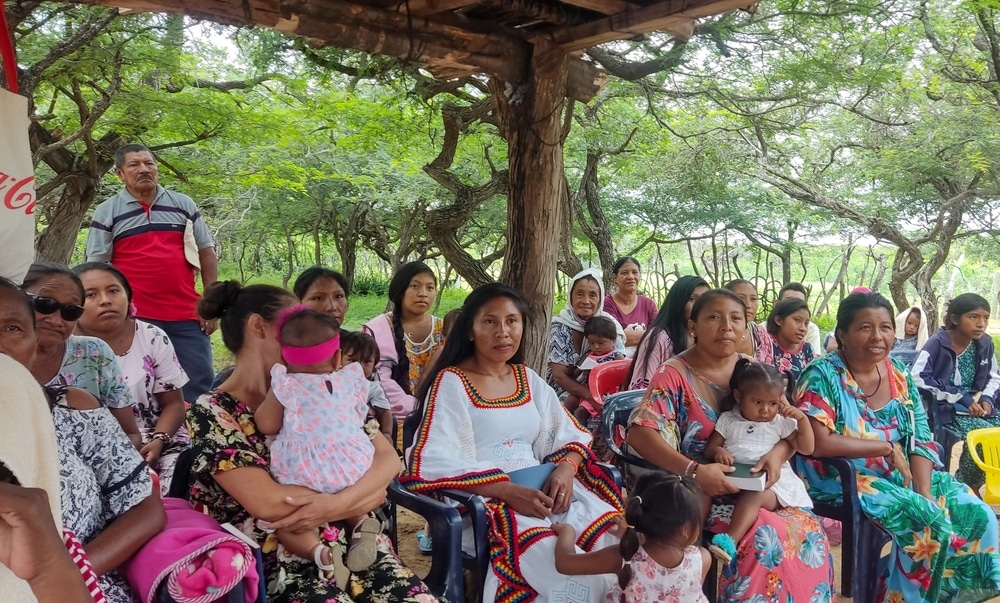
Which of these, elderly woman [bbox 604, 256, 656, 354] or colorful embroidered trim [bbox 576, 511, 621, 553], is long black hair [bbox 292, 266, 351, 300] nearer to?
colorful embroidered trim [bbox 576, 511, 621, 553]

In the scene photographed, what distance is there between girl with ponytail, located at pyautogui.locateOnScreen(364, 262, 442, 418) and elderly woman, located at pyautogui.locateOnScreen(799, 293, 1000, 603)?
82.0 inches

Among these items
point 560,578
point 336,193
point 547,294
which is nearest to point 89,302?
point 560,578

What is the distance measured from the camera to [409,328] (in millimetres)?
4371

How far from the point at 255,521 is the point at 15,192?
113 cm

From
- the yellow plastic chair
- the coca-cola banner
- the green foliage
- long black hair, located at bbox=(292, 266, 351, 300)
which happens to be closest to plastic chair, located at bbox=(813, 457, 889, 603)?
the yellow plastic chair

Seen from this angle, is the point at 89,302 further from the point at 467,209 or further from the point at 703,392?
the point at 467,209

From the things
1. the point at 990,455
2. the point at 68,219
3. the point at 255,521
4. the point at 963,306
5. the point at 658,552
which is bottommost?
the point at 990,455

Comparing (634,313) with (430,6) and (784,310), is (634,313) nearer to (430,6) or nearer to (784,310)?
(784,310)

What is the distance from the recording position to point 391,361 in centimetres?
420

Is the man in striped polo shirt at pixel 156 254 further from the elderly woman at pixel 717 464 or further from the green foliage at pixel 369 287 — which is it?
the green foliage at pixel 369 287

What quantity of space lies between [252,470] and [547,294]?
2764 mm

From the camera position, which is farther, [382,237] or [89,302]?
[382,237]

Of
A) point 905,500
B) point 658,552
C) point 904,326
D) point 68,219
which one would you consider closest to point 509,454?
point 658,552

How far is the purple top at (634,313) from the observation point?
5738 mm
